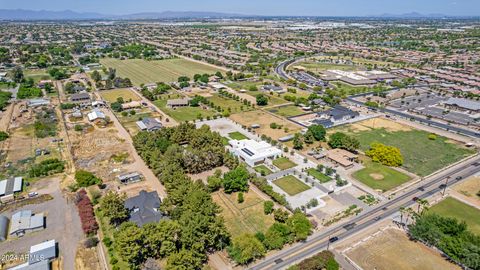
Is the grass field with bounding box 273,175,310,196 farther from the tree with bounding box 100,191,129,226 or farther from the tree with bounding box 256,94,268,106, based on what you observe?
the tree with bounding box 256,94,268,106

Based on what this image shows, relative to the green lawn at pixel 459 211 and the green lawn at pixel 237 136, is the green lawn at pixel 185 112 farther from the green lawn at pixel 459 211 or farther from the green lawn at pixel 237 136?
the green lawn at pixel 459 211

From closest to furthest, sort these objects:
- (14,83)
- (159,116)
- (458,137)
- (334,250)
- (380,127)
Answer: (334,250) < (458,137) < (380,127) < (159,116) < (14,83)

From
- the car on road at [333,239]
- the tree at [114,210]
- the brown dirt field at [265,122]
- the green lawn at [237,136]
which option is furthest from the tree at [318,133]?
the tree at [114,210]

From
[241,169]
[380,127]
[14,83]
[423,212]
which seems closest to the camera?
[423,212]

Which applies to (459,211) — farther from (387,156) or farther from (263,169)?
(263,169)

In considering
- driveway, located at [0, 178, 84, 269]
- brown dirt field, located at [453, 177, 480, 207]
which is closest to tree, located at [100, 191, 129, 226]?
driveway, located at [0, 178, 84, 269]

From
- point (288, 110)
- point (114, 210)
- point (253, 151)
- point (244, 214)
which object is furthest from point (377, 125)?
point (114, 210)

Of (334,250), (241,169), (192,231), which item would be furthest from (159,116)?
(334,250)

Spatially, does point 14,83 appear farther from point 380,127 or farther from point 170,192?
point 380,127
